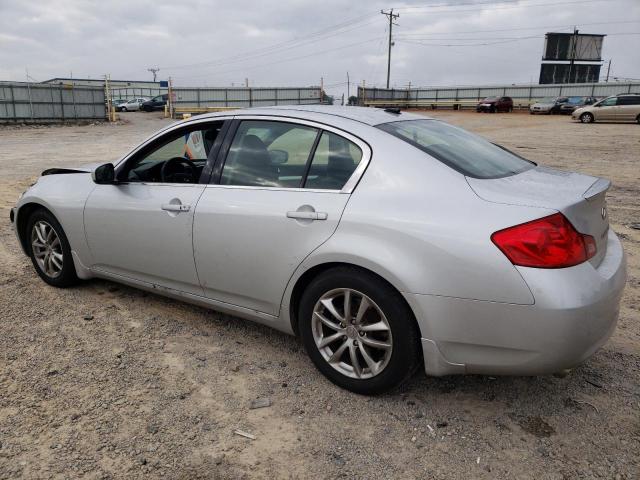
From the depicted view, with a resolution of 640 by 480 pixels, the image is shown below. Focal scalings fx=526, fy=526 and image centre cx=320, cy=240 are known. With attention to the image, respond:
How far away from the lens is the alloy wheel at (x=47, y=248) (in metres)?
4.39

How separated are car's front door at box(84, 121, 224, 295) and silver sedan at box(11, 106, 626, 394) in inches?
0.5

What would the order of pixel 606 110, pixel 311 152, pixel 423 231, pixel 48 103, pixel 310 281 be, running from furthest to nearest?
pixel 48 103 → pixel 606 110 → pixel 311 152 → pixel 310 281 → pixel 423 231

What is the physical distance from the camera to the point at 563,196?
2.58m

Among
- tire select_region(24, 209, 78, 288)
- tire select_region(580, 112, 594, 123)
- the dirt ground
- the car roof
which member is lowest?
the dirt ground

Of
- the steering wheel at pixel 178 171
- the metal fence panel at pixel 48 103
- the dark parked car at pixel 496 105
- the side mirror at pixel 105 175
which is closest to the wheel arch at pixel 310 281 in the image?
the steering wheel at pixel 178 171

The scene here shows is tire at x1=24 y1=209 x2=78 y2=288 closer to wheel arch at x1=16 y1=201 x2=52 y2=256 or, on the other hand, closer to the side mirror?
wheel arch at x1=16 y1=201 x2=52 y2=256

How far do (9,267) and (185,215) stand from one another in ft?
9.05

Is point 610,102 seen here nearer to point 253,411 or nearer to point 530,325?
point 530,325

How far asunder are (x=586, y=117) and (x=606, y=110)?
44.1 inches

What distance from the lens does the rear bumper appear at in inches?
90.3

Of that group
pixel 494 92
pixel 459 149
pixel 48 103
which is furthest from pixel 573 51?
pixel 459 149

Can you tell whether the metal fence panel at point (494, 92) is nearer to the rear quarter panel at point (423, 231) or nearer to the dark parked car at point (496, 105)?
the dark parked car at point (496, 105)

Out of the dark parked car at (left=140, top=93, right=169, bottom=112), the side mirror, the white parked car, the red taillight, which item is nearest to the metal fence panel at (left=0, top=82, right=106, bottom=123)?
the dark parked car at (left=140, top=93, right=169, bottom=112)

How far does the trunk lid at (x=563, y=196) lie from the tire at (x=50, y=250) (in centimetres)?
330
